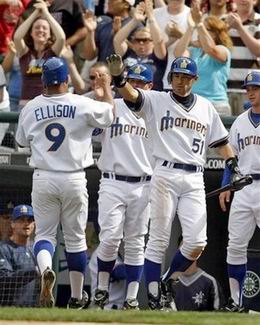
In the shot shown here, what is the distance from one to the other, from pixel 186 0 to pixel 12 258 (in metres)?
4.77

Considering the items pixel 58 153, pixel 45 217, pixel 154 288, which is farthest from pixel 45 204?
pixel 154 288

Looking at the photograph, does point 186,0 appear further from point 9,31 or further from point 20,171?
point 20,171

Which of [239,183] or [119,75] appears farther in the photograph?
[239,183]

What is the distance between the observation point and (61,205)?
10234 mm

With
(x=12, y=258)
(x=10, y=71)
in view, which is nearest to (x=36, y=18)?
(x=10, y=71)

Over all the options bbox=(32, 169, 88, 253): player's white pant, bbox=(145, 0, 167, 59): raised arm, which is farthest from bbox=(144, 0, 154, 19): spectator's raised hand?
bbox=(32, 169, 88, 253): player's white pant

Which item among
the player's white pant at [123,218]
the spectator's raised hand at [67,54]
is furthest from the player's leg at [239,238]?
the spectator's raised hand at [67,54]

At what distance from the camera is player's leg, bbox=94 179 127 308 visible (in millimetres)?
10961

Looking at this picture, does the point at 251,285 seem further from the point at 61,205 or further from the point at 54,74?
the point at 54,74

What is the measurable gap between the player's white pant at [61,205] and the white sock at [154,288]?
2.13 feet

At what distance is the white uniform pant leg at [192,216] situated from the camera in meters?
10.4

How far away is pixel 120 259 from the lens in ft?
39.7

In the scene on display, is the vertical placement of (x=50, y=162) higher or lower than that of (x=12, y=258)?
higher

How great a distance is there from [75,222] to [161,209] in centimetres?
74
